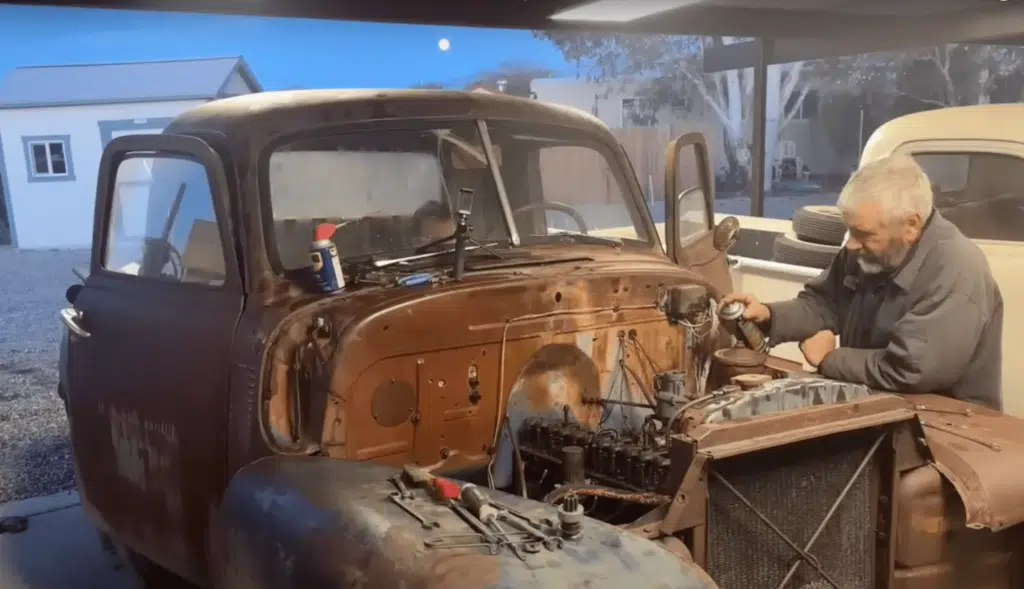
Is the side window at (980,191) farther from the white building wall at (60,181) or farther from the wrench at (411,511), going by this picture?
the white building wall at (60,181)

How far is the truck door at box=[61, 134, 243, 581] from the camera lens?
2.93 metres

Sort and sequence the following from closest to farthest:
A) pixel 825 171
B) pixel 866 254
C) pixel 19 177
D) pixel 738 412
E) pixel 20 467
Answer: pixel 738 412 < pixel 866 254 < pixel 20 467 < pixel 19 177 < pixel 825 171

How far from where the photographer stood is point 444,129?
331 centimetres

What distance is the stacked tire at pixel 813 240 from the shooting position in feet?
17.2

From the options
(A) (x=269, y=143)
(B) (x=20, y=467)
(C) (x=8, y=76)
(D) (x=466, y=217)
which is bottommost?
(B) (x=20, y=467)

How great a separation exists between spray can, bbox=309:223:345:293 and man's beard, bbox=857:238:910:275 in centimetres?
177

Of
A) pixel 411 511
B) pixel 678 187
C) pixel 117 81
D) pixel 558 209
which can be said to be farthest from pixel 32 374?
pixel 411 511

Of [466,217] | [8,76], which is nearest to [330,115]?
[466,217]

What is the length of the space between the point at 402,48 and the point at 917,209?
360cm

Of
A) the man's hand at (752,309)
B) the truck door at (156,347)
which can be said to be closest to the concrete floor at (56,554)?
the truck door at (156,347)

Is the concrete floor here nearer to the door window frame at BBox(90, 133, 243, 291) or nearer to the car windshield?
the door window frame at BBox(90, 133, 243, 291)

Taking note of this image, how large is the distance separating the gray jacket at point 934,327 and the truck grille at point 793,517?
20.9 inches

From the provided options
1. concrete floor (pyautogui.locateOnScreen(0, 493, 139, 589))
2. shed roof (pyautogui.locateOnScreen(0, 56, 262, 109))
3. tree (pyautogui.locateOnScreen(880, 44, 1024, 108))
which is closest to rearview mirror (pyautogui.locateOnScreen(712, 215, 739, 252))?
concrete floor (pyautogui.locateOnScreen(0, 493, 139, 589))

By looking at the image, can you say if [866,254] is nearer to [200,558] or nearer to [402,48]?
[200,558]
